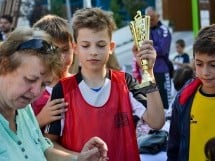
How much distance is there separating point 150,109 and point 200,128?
28cm

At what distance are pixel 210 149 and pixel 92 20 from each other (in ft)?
2.90

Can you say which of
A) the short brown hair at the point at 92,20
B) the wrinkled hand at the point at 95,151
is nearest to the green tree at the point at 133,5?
the short brown hair at the point at 92,20

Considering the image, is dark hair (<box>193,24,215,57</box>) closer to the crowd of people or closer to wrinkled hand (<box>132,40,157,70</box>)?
the crowd of people

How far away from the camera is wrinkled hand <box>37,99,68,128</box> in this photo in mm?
2648

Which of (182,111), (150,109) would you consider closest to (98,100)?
(150,109)

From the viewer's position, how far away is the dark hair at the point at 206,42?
2.57 m

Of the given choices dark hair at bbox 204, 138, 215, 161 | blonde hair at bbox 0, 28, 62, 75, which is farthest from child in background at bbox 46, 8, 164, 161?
blonde hair at bbox 0, 28, 62, 75

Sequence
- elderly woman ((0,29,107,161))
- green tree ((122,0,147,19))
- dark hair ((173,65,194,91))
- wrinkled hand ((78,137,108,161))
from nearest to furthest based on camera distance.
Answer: elderly woman ((0,29,107,161)), wrinkled hand ((78,137,108,161)), dark hair ((173,65,194,91)), green tree ((122,0,147,19))

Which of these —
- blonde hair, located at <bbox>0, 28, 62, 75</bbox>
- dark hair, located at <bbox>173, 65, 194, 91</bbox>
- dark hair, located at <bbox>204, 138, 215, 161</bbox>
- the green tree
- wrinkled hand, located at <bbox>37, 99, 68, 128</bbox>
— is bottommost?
dark hair, located at <bbox>204, 138, 215, 161</bbox>

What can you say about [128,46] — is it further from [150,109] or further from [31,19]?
[150,109]

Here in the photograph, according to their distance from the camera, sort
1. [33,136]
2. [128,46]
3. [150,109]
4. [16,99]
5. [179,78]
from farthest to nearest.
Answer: [128,46], [179,78], [150,109], [33,136], [16,99]

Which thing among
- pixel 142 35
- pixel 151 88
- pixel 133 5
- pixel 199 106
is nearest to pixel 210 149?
pixel 199 106

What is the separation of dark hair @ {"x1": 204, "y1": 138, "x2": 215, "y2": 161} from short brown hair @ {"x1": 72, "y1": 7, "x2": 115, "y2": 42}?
765mm

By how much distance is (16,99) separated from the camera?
1.99 meters
